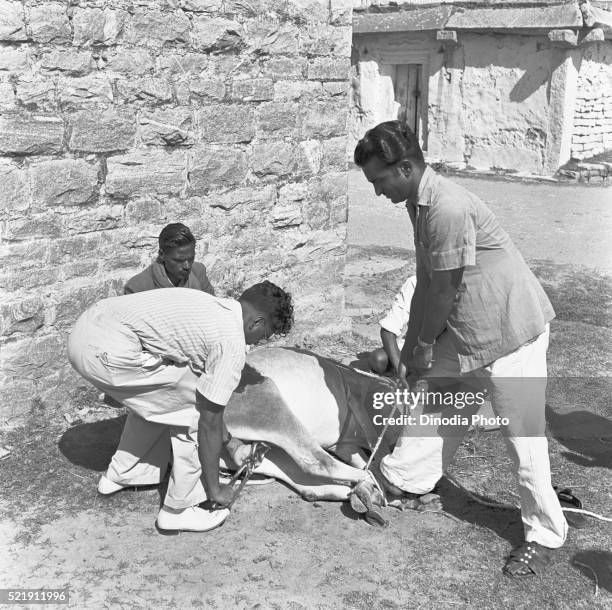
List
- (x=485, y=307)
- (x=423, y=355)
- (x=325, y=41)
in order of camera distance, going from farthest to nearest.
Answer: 1. (x=325, y=41)
2. (x=423, y=355)
3. (x=485, y=307)

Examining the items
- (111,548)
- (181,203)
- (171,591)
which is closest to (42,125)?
(181,203)

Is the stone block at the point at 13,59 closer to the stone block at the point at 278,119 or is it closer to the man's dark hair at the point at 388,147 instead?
the stone block at the point at 278,119

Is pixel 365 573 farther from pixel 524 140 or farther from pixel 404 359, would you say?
pixel 524 140

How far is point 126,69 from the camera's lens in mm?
4895

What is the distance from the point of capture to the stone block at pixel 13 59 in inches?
171

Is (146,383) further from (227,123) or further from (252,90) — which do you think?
(252,90)

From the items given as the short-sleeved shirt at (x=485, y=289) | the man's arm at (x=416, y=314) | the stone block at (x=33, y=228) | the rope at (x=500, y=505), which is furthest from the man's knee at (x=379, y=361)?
the stone block at (x=33, y=228)

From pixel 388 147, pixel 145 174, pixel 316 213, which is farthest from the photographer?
pixel 316 213

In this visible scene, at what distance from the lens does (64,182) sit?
4.73 metres

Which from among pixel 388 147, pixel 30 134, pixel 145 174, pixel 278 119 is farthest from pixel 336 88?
pixel 388 147

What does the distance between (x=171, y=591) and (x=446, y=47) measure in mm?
14429

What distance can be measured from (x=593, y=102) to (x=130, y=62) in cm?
1224

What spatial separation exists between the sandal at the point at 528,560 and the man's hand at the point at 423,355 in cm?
88

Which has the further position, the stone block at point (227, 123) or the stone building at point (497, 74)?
the stone building at point (497, 74)
